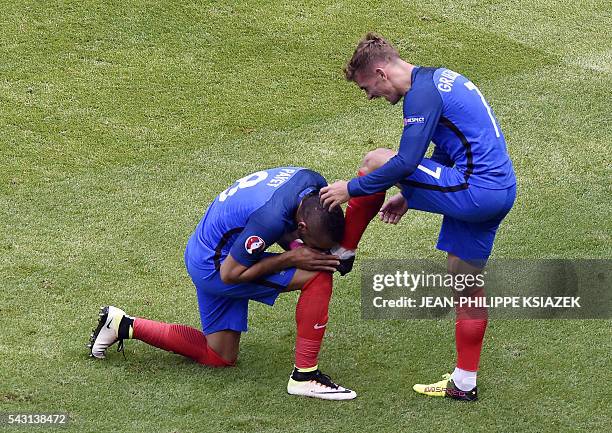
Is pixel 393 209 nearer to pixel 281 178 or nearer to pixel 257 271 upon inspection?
pixel 281 178

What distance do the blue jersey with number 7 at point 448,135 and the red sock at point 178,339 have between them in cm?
138

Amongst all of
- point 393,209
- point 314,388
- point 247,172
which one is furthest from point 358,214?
point 247,172

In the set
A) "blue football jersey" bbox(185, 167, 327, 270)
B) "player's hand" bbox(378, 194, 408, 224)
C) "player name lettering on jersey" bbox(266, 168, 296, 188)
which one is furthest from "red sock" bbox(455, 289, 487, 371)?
"player name lettering on jersey" bbox(266, 168, 296, 188)

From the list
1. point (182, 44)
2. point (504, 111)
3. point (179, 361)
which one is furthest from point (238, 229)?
point (182, 44)

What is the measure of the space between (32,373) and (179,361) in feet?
2.73

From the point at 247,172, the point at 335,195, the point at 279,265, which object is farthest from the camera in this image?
the point at 247,172

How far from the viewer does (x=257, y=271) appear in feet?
18.0

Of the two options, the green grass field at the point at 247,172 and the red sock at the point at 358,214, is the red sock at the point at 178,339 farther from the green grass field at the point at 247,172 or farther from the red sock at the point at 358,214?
the red sock at the point at 358,214

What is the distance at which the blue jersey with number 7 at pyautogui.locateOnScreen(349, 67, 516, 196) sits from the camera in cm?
520

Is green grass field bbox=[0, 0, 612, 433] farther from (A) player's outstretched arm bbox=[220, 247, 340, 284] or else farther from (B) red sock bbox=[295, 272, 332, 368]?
(A) player's outstretched arm bbox=[220, 247, 340, 284]

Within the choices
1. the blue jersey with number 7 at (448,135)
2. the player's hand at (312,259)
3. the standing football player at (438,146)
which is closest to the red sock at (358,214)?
the standing football player at (438,146)

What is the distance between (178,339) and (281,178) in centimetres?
114

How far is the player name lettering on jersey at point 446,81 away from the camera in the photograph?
5.31m

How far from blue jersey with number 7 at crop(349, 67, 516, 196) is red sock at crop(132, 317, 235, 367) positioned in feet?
4.52
